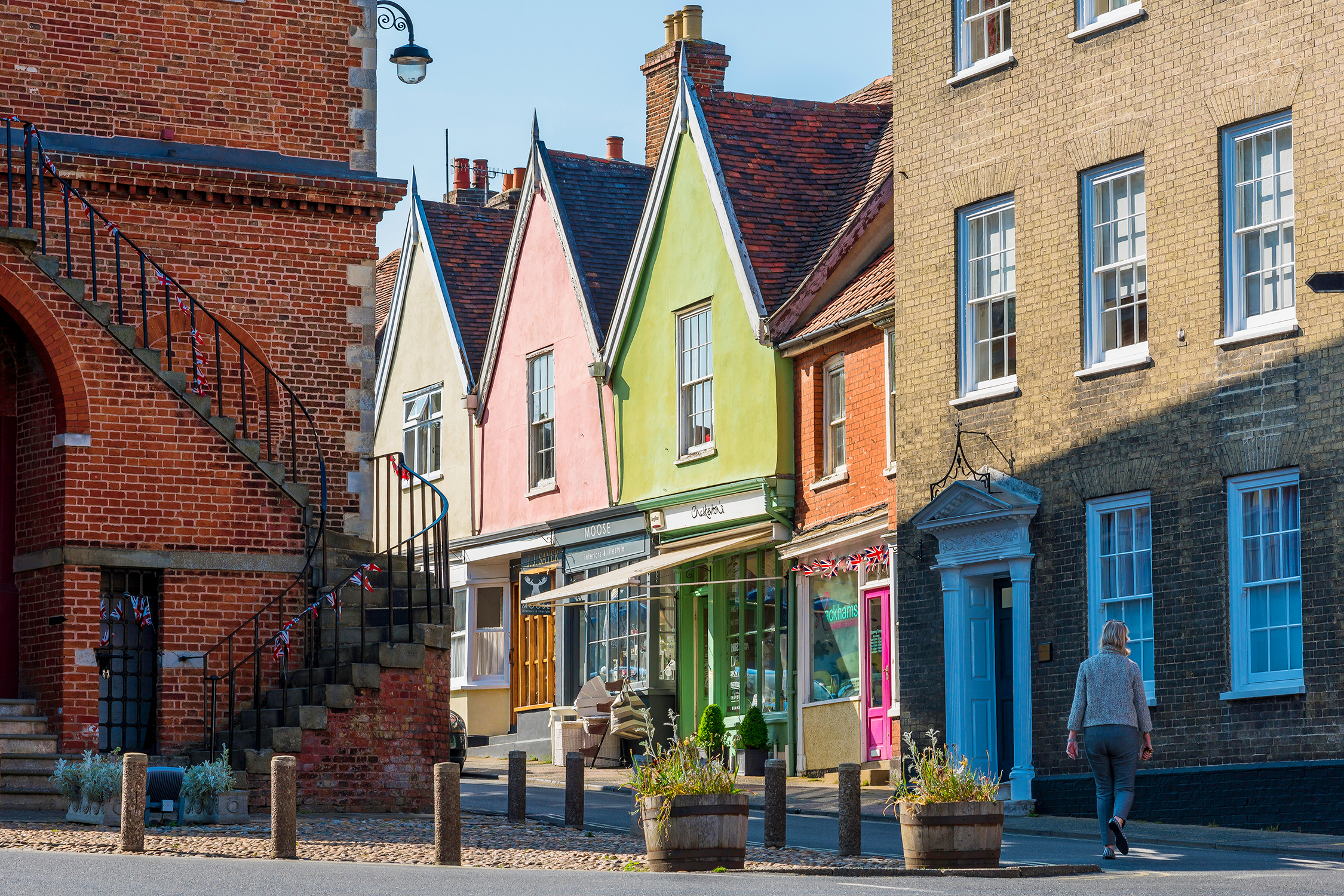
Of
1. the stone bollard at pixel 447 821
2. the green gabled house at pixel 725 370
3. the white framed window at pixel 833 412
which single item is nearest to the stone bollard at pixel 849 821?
the stone bollard at pixel 447 821

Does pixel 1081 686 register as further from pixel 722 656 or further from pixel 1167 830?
pixel 722 656

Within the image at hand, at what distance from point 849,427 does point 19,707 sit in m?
10.7

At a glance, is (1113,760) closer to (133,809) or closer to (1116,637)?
(1116,637)

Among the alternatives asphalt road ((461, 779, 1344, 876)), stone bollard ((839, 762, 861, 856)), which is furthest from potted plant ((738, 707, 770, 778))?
stone bollard ((839, 762, 861, 856))

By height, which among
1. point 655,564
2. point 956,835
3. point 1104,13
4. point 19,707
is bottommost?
point 956,835

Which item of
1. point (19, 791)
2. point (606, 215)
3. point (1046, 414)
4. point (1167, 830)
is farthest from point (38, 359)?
point (606, 215)

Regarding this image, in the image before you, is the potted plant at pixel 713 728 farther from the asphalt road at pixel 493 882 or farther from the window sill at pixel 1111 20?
the asphalt road at pixel 493 882

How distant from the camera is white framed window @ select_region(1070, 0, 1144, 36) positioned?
20.6 meters

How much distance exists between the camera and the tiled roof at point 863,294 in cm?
2523

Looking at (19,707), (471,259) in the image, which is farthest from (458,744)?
(471,259)

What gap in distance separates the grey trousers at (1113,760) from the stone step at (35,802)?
898cm

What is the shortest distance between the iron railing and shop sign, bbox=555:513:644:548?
8963mm

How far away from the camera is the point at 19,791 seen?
18438 millimetres

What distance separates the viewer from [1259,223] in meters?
19.2
